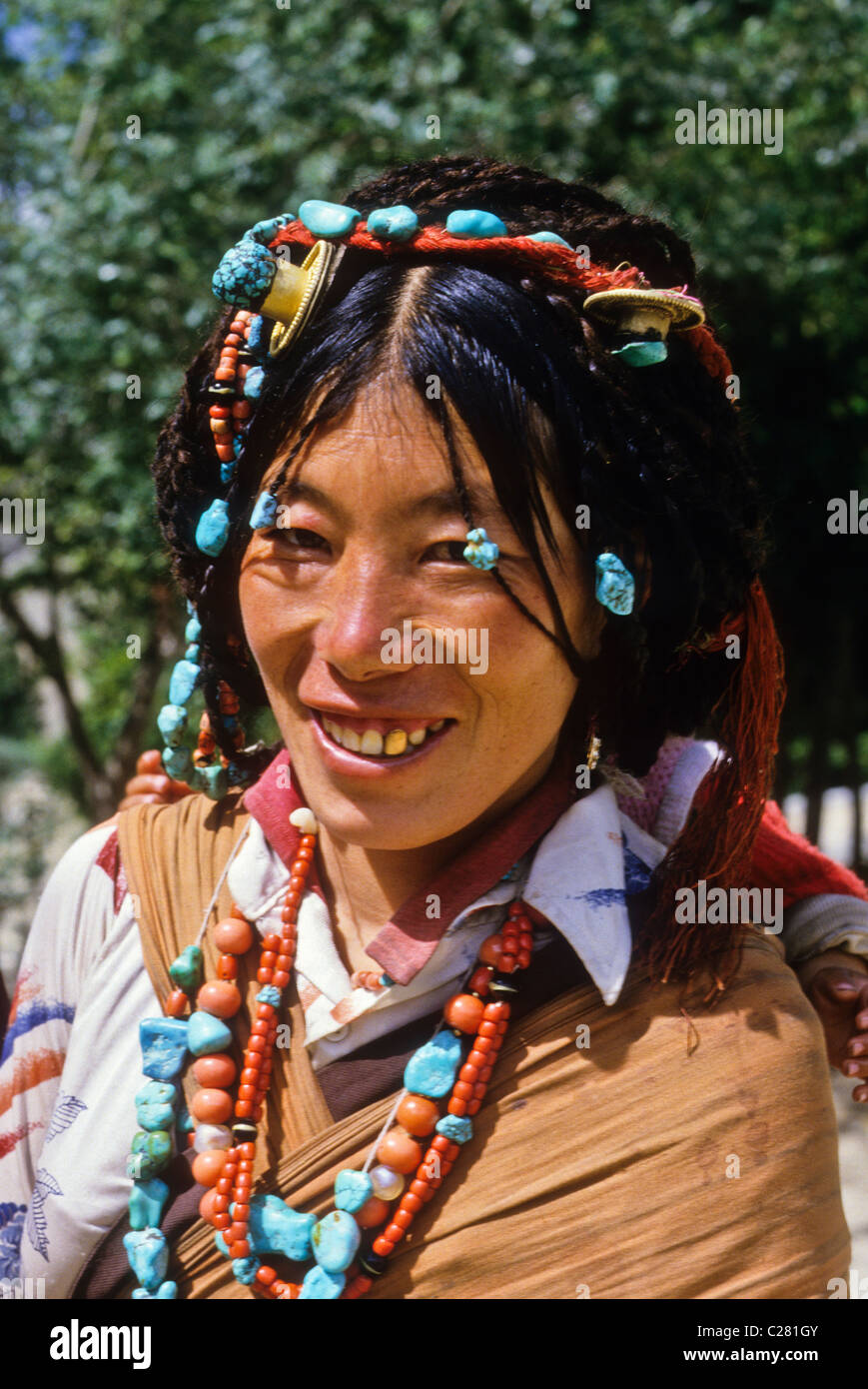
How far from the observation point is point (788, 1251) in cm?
143

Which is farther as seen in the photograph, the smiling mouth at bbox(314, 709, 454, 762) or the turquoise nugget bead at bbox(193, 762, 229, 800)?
the turquoise nugget bead at bbox(193, 762, 229, 800)

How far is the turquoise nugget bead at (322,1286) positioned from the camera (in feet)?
4.68

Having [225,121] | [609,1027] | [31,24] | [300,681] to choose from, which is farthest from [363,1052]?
[31,24]

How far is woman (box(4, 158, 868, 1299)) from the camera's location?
1.39 m

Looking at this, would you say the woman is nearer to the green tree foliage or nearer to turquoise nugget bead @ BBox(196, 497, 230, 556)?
turquoise nugget bead @ BBox(196, 497, 230, 556)

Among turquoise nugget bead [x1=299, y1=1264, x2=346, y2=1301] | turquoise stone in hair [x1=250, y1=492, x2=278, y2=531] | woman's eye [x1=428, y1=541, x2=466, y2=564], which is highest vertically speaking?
turquoise stone in hair [x1=250, y1=492, x2=278, y2=531]

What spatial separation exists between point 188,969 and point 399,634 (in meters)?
0.58

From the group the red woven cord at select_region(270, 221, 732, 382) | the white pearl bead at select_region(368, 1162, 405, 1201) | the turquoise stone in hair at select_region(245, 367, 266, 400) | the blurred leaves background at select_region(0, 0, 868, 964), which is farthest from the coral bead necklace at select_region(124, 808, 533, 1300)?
the blurred leaves background at select_region(0, 0, 868, 964)

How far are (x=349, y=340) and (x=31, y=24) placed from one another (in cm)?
578

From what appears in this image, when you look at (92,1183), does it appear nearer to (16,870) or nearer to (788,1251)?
(788,1251)

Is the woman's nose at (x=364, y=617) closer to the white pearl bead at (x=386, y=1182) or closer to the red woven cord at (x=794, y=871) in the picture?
the white pearl bead at (x=386, y=1182)

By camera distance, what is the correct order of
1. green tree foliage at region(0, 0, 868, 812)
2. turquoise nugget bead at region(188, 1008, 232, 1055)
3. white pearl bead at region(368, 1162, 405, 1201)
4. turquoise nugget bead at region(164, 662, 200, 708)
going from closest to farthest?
1. white pearl bead at region(368, 1162, 405, 1201)
2. turquoise nugget bead at region(188, 1008, 232, 1055)
3. turquoise nugget bead at region(164, 662, 200, 708)
4. green tree foliage at region(0, 0, 868, 812)

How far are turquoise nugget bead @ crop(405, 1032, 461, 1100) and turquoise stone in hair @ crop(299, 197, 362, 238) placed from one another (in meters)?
0.99

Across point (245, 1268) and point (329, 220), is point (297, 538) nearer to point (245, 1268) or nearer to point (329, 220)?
point (329, 220)
